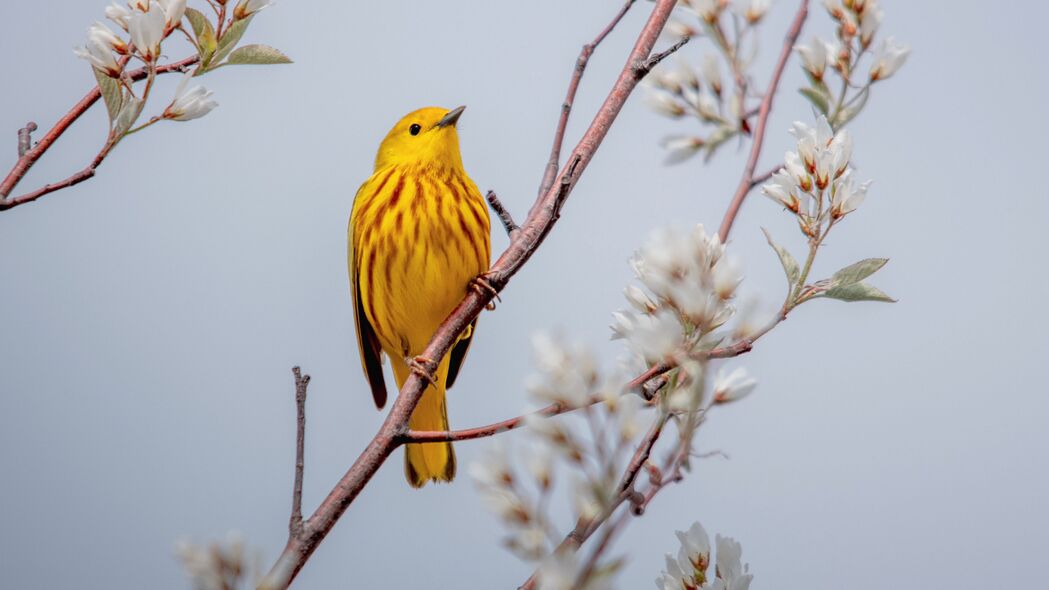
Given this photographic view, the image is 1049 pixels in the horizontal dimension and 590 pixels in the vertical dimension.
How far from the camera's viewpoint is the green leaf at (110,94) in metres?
1.31

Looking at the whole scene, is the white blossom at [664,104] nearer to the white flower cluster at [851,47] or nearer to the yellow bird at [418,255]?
the white flower cluster at [851,47]

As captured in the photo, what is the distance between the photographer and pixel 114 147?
127 cm

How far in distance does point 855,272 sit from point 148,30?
0.97 m

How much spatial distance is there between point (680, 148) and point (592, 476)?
38.4 inches

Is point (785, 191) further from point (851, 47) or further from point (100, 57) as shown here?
point (100, 57)

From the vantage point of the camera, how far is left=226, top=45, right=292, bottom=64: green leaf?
4.69 ft

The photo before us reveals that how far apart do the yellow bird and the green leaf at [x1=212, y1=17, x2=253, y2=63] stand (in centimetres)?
178

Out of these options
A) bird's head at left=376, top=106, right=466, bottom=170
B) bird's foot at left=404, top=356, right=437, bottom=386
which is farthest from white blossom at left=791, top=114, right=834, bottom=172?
bird's head at left=376, top=106, right=466, bottom=170

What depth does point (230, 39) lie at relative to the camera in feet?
4.61

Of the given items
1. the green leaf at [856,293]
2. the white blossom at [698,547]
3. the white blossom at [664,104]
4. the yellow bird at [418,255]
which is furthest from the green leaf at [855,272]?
the yellow bird at [418,255]

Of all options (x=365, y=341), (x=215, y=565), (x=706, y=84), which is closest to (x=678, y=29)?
(x=706, y=84)

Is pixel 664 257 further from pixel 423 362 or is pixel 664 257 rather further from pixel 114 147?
pixel 114 147

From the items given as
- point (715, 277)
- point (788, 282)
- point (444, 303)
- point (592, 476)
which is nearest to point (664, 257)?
point (715, 277)

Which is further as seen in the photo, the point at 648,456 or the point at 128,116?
the point at 128,116
